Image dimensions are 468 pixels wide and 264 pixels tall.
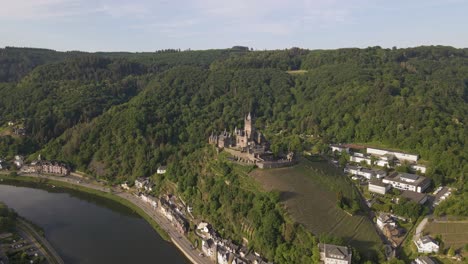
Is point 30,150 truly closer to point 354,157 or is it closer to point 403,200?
point 354,157

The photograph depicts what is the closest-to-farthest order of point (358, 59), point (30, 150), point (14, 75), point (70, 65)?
point (30, 150), point (358, 59), point (70, 65), point (14, 75)

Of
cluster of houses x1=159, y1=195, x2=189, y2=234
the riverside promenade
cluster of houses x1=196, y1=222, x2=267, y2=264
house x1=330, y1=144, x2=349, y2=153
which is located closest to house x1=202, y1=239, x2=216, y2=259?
cluster of houses x1=196, y1=222, x2=267, y2=264

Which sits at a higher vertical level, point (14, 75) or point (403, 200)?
point (14, 75)

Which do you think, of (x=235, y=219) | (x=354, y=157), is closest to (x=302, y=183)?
(x=235, y=219)

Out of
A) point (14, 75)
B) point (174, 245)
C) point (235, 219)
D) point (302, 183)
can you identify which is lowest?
point (174, 245)

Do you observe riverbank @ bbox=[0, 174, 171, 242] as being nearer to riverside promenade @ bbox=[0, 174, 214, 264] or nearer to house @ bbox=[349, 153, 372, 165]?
riverside promenade @ bbox=[0, 174, 214, 264]

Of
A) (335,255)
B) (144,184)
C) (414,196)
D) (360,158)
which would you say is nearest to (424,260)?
(335,255)

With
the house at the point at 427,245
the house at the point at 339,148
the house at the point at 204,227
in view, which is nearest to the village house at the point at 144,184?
the house at the point at 204,227

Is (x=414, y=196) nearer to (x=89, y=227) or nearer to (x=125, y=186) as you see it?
(x=89, y=227)

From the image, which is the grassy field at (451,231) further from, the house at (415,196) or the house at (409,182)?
the house at (409,182)
